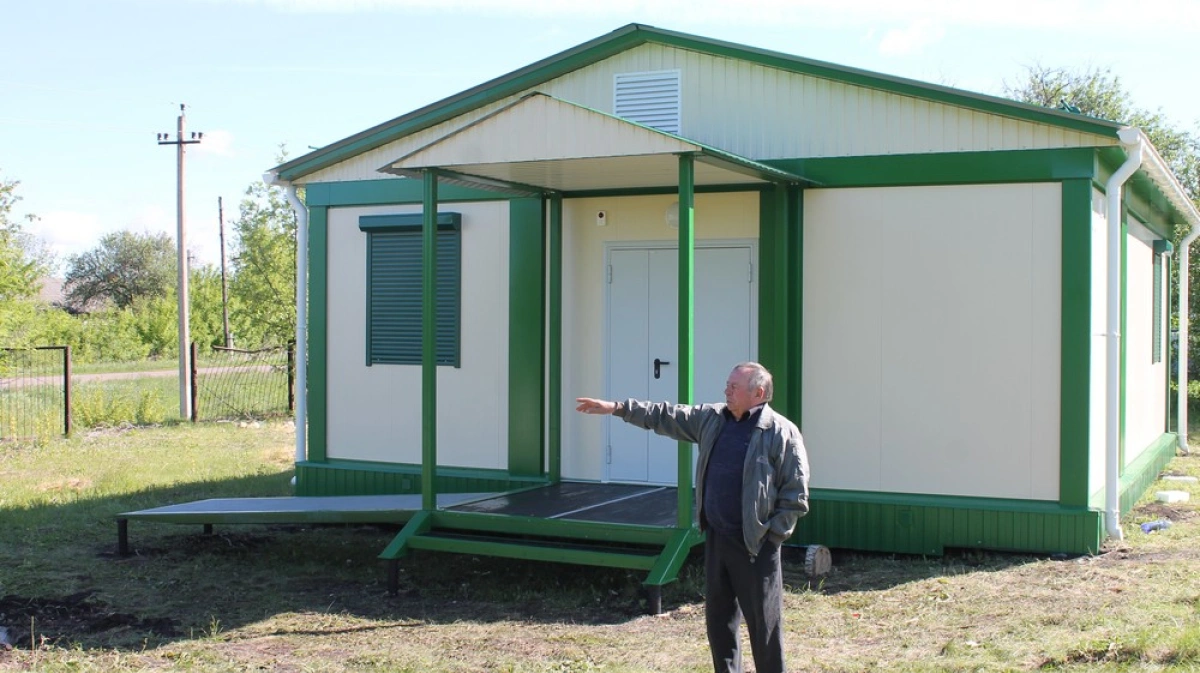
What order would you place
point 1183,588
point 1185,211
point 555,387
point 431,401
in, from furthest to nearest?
1. point 1185,211
2. point 555,387
3. point 431,401
4. point 1183,588

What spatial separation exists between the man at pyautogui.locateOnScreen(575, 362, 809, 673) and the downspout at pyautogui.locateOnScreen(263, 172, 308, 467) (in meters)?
6.20

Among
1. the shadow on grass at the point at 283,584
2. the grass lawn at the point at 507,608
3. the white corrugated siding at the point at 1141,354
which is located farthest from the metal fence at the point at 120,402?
the white corrugated siding at the point at 1141,354

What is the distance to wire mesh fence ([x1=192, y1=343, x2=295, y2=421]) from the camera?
19.9 metres

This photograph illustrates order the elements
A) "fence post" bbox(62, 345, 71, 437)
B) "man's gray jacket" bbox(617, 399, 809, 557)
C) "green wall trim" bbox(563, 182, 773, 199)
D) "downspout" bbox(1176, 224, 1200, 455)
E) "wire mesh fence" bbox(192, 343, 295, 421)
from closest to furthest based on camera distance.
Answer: "man's gray jacket" bbox(617, 399, 809, 557), "green wall trim" bbox(563, 182, 773, 199), "downspout" bbox(1176, 224, 1200, 455), "fence post" bbox(62, 345, 71, 437), "wire mesh fence" bbox(192, 343, 295, 421)

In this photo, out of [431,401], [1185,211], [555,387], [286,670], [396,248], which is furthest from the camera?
[1185,211]

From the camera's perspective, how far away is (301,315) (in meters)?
11.0

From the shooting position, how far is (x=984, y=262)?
8570 mm

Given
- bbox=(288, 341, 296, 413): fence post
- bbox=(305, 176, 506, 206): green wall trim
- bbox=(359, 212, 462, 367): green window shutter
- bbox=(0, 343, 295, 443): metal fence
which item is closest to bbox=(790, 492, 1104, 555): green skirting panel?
bbox=(359, 212, 462, 367): green window shutter

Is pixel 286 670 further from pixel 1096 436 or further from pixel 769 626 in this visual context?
pixel 1096 436

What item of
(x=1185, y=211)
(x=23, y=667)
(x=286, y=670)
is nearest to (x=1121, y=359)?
(x=1185, y=211)

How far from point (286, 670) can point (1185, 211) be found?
37.9ft

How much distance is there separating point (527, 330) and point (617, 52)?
2325 millimetres

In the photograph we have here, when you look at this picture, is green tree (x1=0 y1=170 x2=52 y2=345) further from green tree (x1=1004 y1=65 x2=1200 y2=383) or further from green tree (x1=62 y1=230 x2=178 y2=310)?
green tree (x1=62 y1=230 x2=178 y2=310)

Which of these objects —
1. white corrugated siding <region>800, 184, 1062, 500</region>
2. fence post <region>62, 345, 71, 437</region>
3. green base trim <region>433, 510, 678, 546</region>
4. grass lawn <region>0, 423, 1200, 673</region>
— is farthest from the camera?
fence post <region>62, 345, 71, 437</region>
